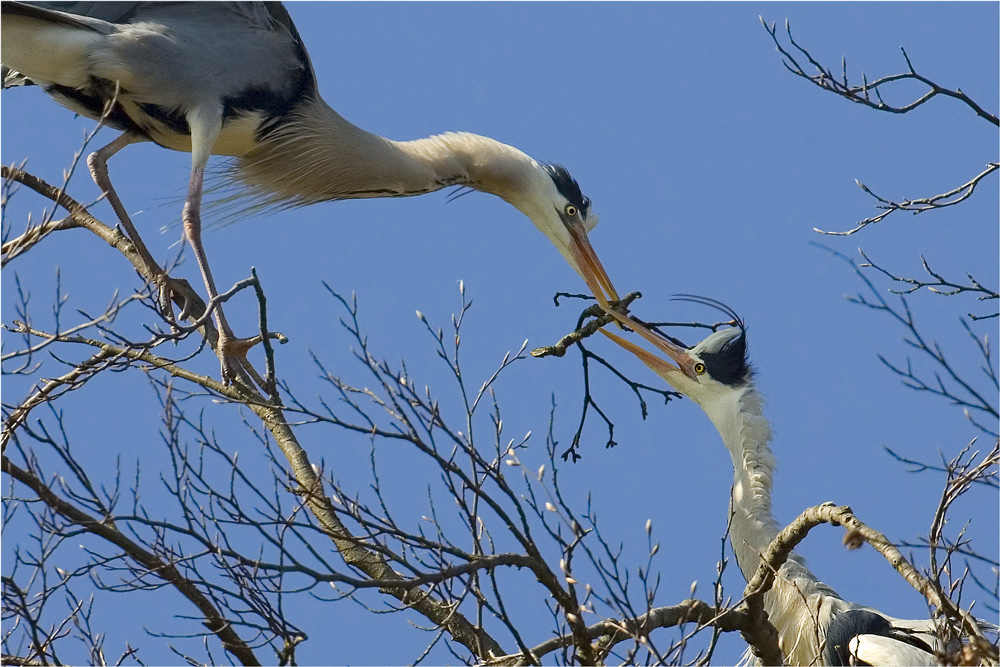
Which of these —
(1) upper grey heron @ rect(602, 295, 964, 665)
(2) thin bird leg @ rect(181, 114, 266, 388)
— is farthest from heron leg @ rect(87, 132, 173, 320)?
(1) upper grey heron @ rect(602, 295, 964, 665)

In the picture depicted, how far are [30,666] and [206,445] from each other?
0.74 metres

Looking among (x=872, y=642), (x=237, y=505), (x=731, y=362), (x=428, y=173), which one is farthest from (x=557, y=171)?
(x=237, y=505)

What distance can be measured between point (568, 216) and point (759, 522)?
71.3 inches

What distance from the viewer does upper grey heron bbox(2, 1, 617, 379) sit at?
174 inches

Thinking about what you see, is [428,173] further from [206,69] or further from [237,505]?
[237,505]

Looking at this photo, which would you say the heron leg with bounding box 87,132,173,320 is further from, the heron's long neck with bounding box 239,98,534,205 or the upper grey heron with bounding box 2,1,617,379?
the heron's long neck with bounding box 239,98,534,205

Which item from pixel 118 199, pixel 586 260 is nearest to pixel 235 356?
pixel 118 199

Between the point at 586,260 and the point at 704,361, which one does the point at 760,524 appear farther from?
the point at 586,260

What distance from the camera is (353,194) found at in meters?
5.31

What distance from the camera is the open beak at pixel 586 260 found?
536 centimetres

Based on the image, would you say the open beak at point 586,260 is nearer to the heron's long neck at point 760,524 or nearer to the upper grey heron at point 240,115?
the upper grey heron at point 240,115

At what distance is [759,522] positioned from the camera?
4.20 m

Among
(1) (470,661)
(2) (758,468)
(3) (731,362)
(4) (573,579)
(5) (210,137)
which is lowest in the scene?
(4) (573,579)

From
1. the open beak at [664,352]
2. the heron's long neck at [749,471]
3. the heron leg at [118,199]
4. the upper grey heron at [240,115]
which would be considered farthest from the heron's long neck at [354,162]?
the heron's long neck at [749,471]
